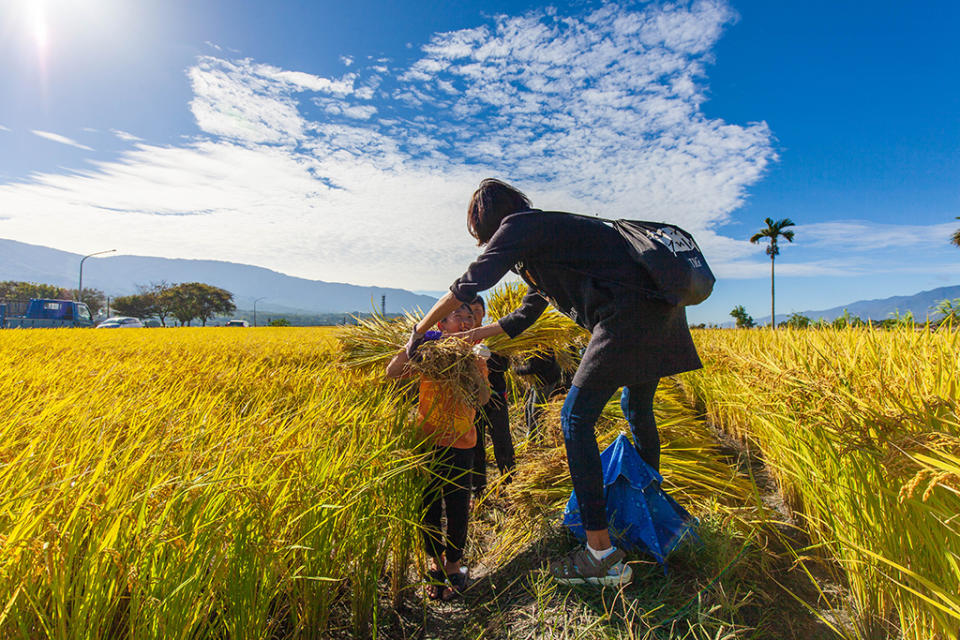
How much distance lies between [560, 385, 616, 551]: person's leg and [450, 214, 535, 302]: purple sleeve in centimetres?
54

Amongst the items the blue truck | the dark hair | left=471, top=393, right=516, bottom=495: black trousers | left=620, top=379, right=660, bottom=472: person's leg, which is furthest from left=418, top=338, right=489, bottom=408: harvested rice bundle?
the blue truck

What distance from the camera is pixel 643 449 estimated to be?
6.34 feet

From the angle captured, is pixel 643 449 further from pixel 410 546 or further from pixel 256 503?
pixel 256 503

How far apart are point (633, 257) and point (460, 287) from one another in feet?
2.13

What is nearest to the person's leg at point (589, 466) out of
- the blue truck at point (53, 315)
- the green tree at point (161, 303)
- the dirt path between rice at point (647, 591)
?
the dirt path between rice at point (647, 591)

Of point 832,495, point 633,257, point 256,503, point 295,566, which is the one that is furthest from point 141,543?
point 832,495

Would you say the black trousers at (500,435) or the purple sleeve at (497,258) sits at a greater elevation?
the purple sleeve at (497,258)

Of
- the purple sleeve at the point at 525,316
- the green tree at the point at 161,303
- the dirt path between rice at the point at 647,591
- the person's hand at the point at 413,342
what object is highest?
the green tree at the point at 161,303

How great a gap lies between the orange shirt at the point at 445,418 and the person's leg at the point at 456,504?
0.06 meters

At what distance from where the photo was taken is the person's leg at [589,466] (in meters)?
1.64

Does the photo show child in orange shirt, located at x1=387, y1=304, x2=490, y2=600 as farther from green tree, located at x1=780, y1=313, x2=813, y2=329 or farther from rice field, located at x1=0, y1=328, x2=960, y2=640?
green tree, located at x1=780, y1=313, x2=813, y2=329

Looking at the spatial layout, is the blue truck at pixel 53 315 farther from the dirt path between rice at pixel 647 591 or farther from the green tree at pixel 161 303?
the green tree at pixel 161 303

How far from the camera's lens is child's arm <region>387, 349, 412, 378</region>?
192cm

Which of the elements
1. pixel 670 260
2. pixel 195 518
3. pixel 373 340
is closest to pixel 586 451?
pixel 670 260
